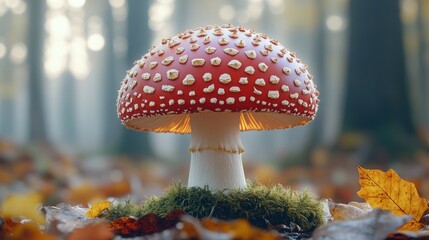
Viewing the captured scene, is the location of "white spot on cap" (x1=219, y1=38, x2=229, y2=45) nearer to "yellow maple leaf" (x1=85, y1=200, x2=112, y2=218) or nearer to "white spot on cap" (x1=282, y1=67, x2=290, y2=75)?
"white spot on cap" (x1=282, y1=67, x2=290, y2=75)

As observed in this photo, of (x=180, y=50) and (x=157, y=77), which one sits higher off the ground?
(x=180, y=50)

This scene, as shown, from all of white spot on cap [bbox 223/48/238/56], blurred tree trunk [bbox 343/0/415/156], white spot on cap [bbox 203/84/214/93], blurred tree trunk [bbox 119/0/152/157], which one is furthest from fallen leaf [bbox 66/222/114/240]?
blurred tree trunk [bbox 119/0/152/157]

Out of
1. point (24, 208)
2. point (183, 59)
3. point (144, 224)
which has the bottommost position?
point (24, 208)

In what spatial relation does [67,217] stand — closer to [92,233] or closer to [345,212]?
[92,233]

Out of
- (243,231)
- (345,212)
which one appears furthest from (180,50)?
(345,212)

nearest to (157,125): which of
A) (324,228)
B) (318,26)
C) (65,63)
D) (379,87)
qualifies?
(324,228)

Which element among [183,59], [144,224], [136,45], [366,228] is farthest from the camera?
[136,45]

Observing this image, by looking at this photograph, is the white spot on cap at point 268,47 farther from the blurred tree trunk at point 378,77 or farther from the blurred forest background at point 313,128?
the blurred tree trunk at point 378,77
